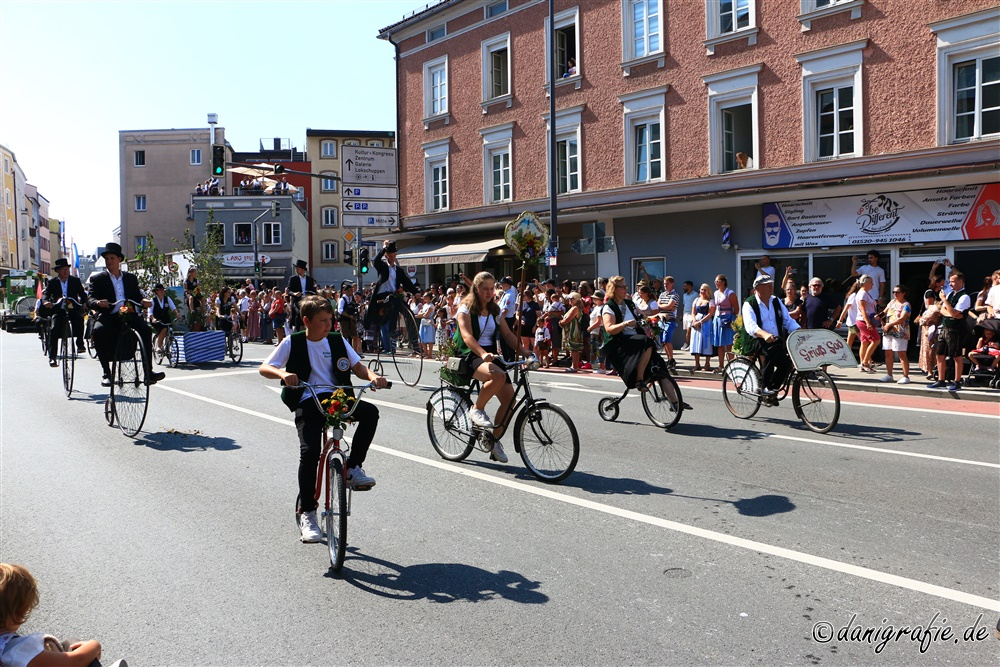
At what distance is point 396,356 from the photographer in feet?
46.5

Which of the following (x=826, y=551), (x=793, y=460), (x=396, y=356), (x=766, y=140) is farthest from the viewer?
(x=766, y=140)

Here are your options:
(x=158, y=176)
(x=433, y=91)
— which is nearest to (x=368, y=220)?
(x=433, y=91)

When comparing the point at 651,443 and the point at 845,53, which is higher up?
the point at 845,53

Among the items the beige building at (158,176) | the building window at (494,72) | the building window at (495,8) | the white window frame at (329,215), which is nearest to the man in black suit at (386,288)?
the building window at (494,72)

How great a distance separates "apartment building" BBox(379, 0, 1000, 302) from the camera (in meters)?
17.7

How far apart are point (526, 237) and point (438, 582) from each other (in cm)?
1574

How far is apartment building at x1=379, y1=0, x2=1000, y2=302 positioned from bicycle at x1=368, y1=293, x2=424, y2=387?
22.3ft

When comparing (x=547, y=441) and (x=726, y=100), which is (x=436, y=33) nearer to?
(x=726, y=100)

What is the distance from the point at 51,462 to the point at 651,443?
6019 mm

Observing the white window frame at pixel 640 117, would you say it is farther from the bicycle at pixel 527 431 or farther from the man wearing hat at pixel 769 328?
the bicycle at pixel 527 431

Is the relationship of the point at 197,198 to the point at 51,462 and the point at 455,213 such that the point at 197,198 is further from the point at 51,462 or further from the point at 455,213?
the point at 51,462

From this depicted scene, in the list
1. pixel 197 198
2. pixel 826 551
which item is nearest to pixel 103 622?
pixel 826 551

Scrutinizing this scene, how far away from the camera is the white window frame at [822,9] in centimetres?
1914

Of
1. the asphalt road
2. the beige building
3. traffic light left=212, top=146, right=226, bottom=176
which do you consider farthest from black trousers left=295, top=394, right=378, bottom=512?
the beige building
